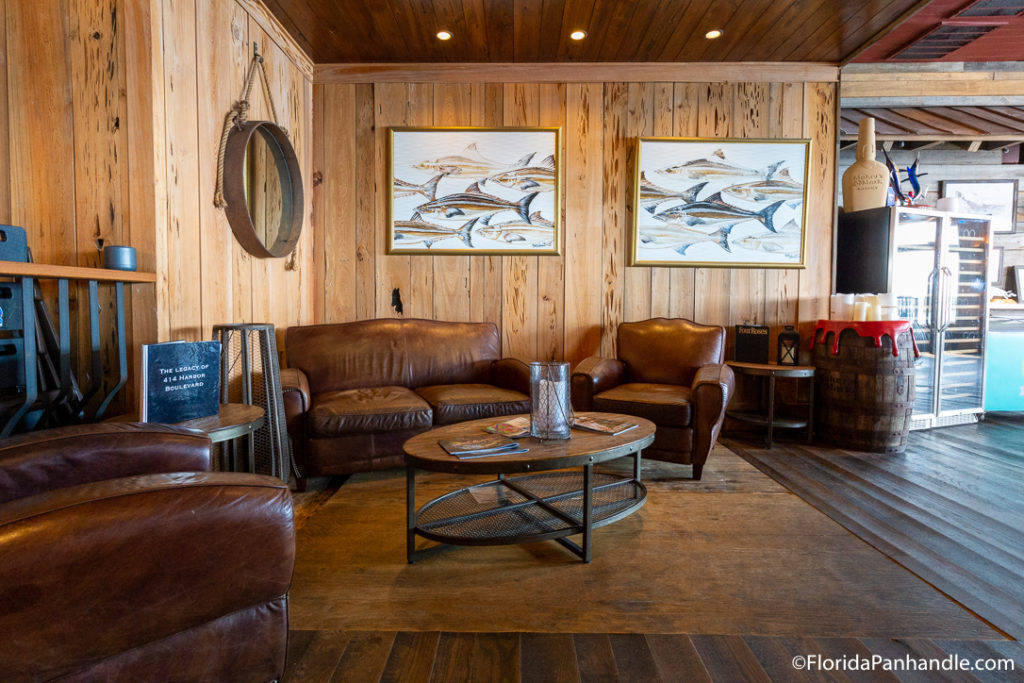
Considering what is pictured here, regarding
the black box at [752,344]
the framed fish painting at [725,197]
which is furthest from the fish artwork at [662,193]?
the black box at [752,344]

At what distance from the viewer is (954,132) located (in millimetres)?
4457

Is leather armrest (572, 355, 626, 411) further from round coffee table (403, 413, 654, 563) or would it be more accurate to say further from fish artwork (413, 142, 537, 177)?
fish artwork (413, 142, 537, 177)

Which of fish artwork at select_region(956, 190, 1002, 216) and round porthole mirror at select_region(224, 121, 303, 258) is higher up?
fish artwork at select_region(956, 190, 1002, 216)

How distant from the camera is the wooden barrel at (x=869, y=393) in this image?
133 inches

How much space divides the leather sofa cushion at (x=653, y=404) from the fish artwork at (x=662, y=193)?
150 cm

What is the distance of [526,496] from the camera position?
7.38 ft

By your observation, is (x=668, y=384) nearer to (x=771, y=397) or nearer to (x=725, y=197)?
(x=771, y=397)

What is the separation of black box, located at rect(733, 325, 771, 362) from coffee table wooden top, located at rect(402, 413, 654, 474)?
1.95 meters

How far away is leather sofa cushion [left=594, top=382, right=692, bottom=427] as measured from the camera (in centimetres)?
285

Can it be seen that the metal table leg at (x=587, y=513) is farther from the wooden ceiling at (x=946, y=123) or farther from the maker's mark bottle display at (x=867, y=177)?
the wooden ceiling at (x=946, y=123)

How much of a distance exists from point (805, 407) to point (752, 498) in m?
1.73

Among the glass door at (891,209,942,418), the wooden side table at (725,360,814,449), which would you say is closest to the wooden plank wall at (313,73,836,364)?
the wooden side table at (725,360,814,449)

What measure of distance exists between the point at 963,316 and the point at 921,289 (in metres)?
0.63

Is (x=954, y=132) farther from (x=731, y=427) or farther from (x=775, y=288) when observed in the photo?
(x=731, y=427)
